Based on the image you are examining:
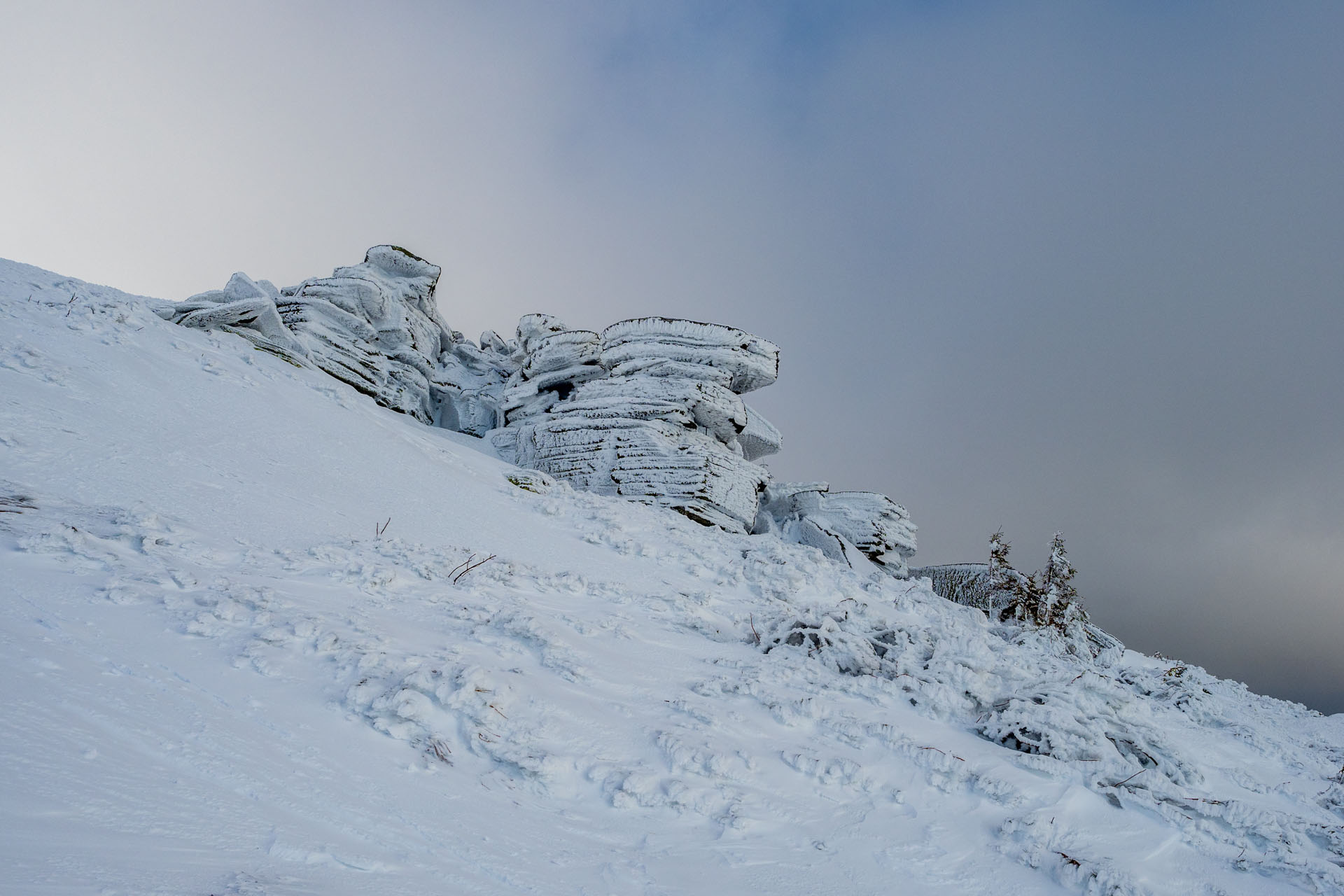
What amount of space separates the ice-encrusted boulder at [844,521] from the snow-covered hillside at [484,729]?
39.8 feet

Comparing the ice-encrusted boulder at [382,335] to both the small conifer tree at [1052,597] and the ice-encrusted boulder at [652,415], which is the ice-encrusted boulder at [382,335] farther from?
the small conifer tree at [1052,597]

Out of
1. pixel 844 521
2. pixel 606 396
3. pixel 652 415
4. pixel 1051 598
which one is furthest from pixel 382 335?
Answer: pixel 1051 598

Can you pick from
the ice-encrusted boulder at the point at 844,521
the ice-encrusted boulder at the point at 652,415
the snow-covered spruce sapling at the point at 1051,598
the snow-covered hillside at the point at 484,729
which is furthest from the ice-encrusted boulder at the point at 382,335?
the snow-covered spruce sapling at the point at 1051,598

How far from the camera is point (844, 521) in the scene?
22969 mm

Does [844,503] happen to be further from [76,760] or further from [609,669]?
[76,760]

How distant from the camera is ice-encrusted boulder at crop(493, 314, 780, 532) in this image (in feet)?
63.4

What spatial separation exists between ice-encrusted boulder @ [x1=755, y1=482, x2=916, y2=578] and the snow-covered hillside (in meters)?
12.1

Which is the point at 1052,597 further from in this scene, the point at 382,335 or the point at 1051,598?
the point at 382,335

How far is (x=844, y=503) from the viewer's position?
2344 cm

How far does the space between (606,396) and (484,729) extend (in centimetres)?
1718

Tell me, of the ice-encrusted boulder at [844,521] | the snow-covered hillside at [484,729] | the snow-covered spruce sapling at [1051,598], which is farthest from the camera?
the ice-encrusted boulder at [844,521]

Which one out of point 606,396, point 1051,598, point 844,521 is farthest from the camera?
point 844,521

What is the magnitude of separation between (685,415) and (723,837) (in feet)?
55.8

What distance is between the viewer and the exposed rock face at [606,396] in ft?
63.2
